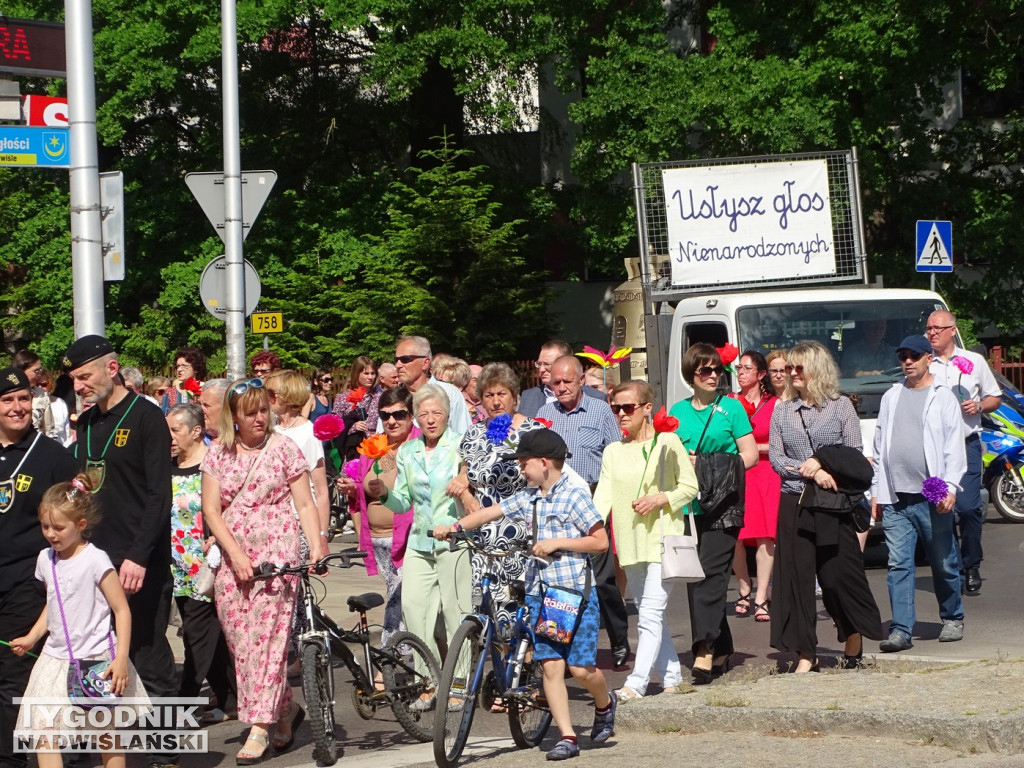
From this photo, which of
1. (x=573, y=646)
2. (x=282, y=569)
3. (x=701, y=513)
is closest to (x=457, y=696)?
(x=573, y=646)

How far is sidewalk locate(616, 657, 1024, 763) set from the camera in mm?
6480

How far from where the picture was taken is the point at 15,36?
10.7 meters

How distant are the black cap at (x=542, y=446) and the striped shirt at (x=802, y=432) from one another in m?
2.26

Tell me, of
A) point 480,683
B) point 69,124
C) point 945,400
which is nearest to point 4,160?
point 69,124

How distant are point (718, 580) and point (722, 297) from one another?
546cm

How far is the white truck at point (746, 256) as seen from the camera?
13625 mm

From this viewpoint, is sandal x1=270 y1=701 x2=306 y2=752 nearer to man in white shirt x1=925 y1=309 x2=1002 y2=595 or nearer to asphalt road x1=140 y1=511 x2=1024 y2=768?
asphalt road x1=140 y1=511 x2=1024 y2=768

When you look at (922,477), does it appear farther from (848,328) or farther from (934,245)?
(934,245)

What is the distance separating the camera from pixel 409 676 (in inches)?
302

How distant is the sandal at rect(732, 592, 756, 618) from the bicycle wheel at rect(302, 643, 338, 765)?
15.7 feet

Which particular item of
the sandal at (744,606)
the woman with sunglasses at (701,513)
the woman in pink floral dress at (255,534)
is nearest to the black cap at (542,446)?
the woman in pink floral dress at (255,534)

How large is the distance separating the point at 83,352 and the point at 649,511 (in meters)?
2.98

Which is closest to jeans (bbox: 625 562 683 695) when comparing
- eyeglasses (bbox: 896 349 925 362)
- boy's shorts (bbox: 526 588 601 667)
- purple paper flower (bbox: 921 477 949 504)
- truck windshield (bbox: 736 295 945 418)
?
boy's shorts (bbox: 526 588 601 667)

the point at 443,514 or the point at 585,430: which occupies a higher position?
the point at 585,430
